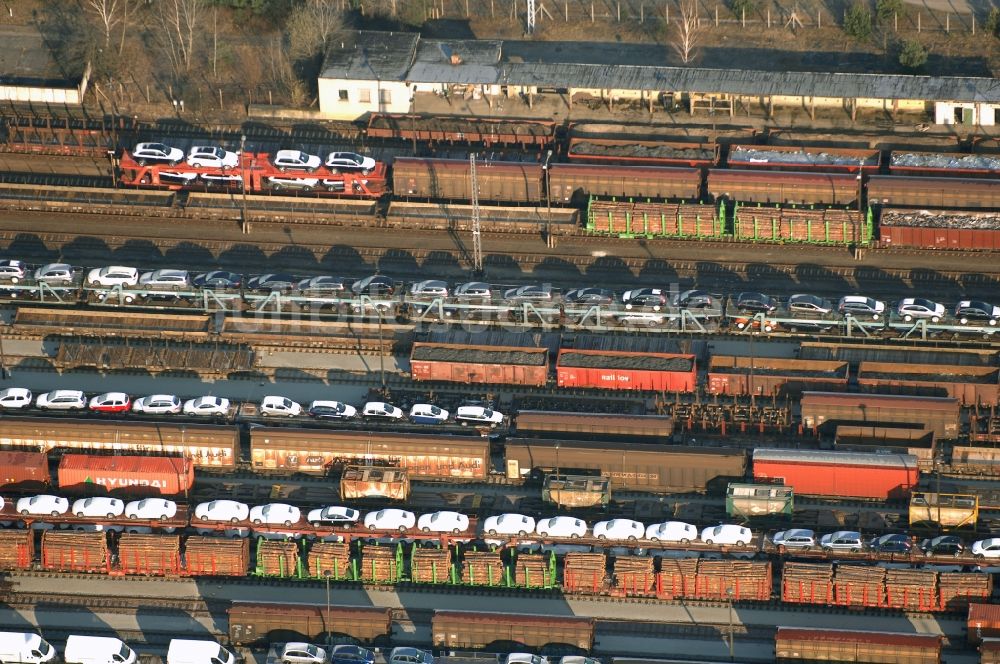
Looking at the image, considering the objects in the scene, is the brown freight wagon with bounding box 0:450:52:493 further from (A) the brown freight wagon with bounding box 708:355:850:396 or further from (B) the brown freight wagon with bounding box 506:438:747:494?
(A) the brown freight wagon with bounding box 708:355:850:396

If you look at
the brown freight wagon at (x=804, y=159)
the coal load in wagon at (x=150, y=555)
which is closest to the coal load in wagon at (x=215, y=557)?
the coal load in wagon at (x=150, y=555)

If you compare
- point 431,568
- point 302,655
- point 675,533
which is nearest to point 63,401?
point 302,655

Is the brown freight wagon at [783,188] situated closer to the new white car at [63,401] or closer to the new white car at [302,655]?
the new white car at [63,401]

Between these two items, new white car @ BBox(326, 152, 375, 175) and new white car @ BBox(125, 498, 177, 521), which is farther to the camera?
new white car @ BBox(326, 152, 375, 175)

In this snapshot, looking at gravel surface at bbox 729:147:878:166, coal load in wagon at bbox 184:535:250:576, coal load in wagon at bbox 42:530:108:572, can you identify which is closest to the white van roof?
coal load in wagon at bbox 42:530:108:572

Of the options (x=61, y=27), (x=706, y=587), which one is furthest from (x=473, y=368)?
(x=61, y=27)

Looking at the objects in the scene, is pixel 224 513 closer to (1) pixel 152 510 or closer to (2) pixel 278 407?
(1) pixel 152 510
